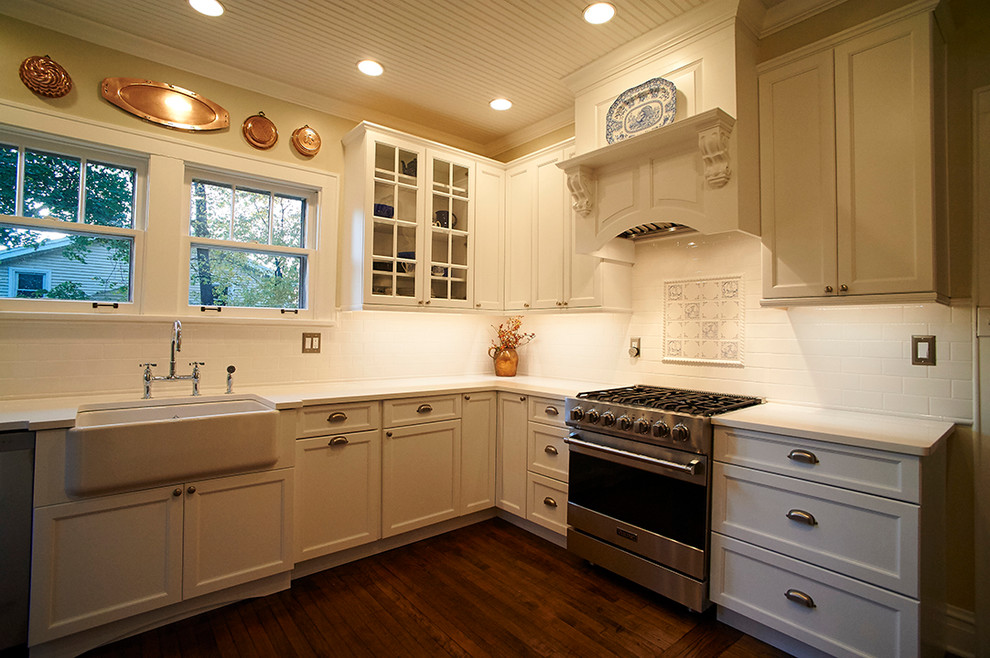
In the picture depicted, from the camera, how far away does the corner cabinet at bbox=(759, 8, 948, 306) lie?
6.08ft

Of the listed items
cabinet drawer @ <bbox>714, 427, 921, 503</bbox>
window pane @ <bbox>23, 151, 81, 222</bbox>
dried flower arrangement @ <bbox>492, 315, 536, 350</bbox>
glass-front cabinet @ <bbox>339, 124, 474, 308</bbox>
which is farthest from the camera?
dried flower arrangement @ <bbox>492, 315, 536, 350</bbox>

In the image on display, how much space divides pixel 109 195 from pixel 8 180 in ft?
1.23

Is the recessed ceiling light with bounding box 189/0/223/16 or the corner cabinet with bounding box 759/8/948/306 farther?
the recessed ceiling light with bounding box 189/0/223/16

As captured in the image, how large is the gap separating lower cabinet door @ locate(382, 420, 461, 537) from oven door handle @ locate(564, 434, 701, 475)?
77 centimetres

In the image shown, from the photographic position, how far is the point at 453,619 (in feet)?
7.07

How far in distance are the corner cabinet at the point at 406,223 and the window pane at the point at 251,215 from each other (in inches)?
18.6

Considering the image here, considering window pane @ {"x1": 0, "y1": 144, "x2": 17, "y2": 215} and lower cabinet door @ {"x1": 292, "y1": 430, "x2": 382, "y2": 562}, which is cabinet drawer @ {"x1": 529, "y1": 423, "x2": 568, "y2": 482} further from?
window pane @ {"x1": 0, "y1": 144, "x2": 17, "y2": 215}

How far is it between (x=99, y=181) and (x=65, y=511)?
5.43ft

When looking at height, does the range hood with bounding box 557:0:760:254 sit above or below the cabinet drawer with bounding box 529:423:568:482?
above

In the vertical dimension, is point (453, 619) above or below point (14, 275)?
below

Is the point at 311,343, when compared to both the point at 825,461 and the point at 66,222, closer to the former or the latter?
the point at 66,222

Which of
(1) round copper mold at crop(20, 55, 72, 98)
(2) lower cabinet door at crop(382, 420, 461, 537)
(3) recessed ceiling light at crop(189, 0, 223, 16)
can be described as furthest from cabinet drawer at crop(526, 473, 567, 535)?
(1) round copper mold at crop(20, 55, 72, 98)

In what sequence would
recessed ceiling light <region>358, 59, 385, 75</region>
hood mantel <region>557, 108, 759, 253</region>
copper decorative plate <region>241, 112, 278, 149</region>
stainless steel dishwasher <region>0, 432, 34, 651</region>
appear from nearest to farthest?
stainless steel dishwasher <region>0, 432, 34, 651</region> → hood mantel <region>557, 108, 759, 253</region> → recessed ceiling light <region>358, 59, 385, 75</region> → copper decorative plate <region>241, 112, 278, 149</region>

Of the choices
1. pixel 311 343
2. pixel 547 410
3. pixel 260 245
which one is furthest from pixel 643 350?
pixel 260 245
